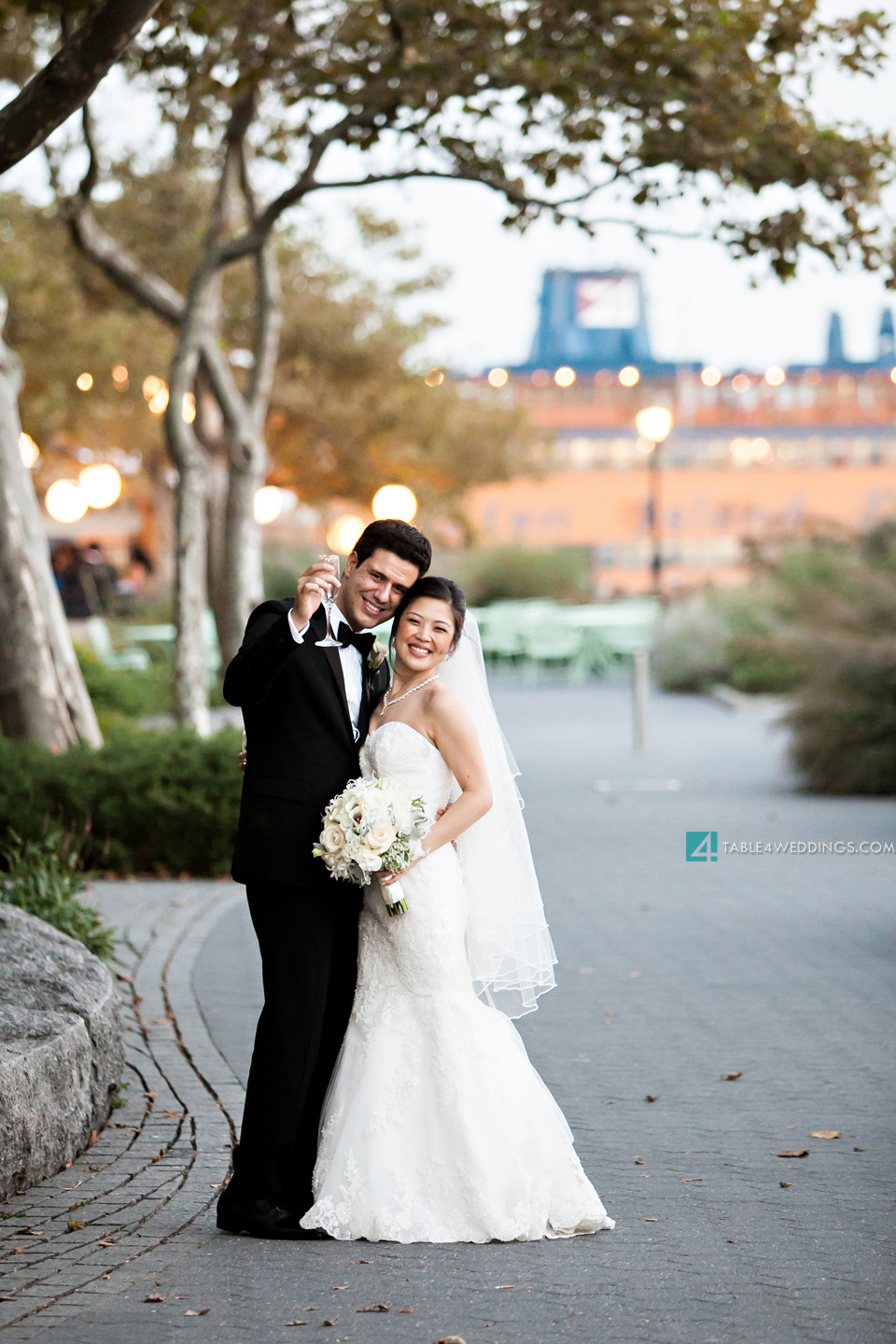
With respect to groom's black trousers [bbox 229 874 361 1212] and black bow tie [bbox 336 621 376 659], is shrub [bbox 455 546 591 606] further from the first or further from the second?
groom's black trousers [bbox 229 874 361 1212]

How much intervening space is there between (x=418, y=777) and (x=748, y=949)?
4290 mm

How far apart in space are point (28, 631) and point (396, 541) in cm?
680

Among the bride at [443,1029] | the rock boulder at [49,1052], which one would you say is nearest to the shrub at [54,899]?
the rock boulder at [49,1052]

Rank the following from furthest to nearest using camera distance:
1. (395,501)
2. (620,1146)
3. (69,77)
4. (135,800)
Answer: (395,501), (135,800), (69,77), (620,1146)

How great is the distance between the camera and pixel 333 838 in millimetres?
4320

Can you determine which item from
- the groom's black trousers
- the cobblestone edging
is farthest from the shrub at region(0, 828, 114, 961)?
the groom's black trousers

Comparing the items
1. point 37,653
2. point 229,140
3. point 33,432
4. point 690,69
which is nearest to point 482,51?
point 690,69

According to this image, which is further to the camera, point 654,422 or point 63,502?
point 654,422

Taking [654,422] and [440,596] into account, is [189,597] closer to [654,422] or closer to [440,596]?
[440,596]

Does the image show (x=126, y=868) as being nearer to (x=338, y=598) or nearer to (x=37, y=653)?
(x=37, y=653)

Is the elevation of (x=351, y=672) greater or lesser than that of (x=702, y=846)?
greater

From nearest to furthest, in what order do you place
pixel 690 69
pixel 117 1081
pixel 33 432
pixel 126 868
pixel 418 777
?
1. pixel 418 777
2. pixel 117 1081
3. pixel 126 868
4. pixel 690 69
5. pixel 33 432

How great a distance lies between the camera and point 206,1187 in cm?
489

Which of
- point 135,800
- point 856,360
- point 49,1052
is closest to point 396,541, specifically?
point 49,1052
